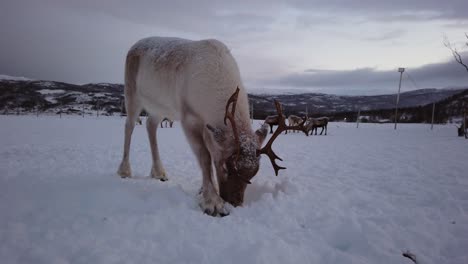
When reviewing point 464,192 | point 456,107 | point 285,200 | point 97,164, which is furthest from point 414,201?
point 456,107

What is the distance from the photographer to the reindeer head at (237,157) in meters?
3.04

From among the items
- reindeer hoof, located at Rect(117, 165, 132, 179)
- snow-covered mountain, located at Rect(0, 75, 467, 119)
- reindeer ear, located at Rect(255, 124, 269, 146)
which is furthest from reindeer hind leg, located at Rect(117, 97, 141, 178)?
snow-covered mountain, located at Rect(0, 75, 467, 119)

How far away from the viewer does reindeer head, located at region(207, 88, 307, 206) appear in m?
3.04

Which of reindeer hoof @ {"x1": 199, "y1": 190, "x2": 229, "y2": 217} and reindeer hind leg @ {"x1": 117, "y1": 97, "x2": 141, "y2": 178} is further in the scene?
reindeer hind leg @ {"x1": 117, "y1": 97, "x2": 141, "y2": 178}

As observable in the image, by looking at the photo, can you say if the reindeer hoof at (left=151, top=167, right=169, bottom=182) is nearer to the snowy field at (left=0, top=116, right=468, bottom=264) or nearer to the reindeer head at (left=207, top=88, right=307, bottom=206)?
the snowy field at (left=0, top=116, right=468, bottom=264)

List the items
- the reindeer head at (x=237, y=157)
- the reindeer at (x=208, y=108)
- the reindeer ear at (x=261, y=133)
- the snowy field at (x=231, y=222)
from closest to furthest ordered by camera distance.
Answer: the snowy field at (x=231, y=222) → the reindeer head at (x=237, y=157) → the reindeer at (x=208, y=108) → the reindeer ear at (x=261, y=133)

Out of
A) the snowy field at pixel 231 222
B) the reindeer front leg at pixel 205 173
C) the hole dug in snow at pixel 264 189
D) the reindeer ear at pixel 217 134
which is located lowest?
the hole dug in snow at pixel 264 189

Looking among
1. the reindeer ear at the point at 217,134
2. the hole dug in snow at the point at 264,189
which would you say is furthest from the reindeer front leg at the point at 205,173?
the hole dug in snow at the point at 264,189

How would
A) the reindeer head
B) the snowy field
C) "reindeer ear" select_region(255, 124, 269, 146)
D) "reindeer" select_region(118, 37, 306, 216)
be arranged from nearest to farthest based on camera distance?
the snowy field < the reindeer head < "reindeer" select_region(118, 37, 306, 216) < "reindeer ear" select_region(255, 124, 269, 146)

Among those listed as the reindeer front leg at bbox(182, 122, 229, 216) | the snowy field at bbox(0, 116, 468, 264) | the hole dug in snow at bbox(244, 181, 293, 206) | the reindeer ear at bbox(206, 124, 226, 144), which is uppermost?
the reindeer ear at bbox(206, 124, 226, 144)

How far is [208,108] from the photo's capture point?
3.51 m

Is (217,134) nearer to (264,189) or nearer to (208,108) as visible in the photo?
(208,108)

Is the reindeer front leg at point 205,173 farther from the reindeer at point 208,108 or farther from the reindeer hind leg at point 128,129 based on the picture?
the reindeer hind leg at point 128,129

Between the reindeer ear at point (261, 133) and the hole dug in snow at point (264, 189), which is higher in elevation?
the reindeer ear at point (261, 133)
